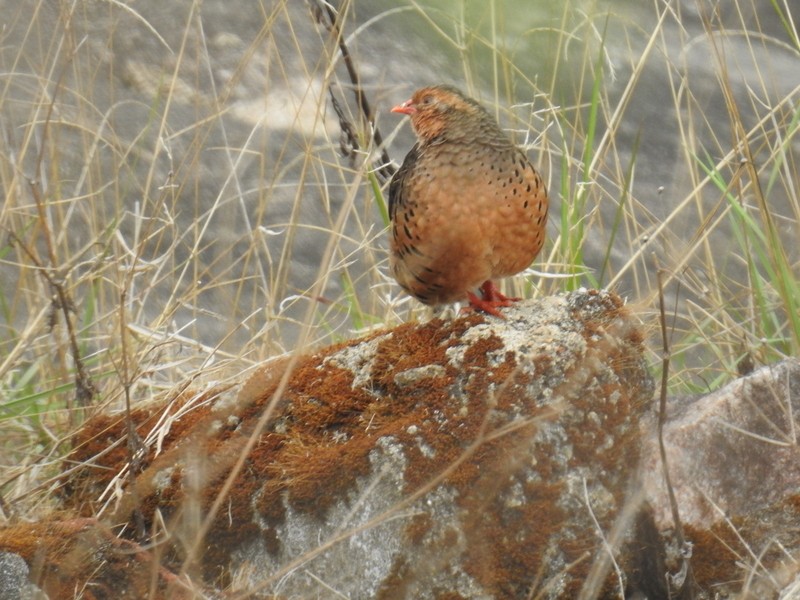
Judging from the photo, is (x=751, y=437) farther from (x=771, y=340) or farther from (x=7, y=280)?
(x=7, y=280)

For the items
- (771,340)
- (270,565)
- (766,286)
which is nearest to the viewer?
(270,565)

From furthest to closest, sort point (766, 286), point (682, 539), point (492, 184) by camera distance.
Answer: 1. point (766, 286)
2. point (492, 184)
3. point (682, 539)

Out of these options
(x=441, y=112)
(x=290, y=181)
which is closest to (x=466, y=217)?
(x=441, y=112)

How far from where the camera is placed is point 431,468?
2.62 metres

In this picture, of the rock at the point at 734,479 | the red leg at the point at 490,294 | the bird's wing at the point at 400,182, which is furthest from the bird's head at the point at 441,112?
the rock at the point at 734,479

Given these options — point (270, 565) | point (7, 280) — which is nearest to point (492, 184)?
point (270, 565)

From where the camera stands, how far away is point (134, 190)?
5957mm

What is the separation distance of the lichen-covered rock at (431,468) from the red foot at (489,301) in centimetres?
6

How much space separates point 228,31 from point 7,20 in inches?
41.8

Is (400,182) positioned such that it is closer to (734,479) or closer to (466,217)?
(466,217)

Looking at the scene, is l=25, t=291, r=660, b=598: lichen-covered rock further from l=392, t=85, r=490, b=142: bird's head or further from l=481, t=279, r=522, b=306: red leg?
l=392, t=85, r=490, b=142: bird's head

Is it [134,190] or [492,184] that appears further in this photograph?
[134,190]

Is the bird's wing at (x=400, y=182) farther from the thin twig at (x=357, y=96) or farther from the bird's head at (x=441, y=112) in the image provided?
the thin twig at (x=357, y=96)

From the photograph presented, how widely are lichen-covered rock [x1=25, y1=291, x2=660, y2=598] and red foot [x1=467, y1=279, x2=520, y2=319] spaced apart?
0.06 meters
